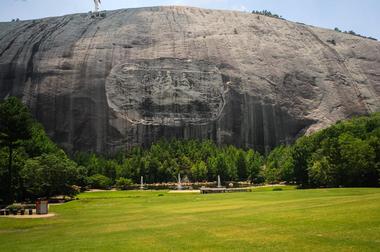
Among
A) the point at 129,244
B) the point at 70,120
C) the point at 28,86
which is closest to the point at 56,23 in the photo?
the point at 28,86

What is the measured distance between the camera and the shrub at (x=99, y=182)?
225 ft

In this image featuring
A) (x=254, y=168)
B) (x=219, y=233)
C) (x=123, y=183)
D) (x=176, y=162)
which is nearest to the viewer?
(x=219, y=233)

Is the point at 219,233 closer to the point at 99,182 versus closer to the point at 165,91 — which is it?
the point at 99,182

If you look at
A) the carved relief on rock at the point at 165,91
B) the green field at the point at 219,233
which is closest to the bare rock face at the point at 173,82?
the carved relief on rock at the point at 165,91

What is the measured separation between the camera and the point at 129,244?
600 inches

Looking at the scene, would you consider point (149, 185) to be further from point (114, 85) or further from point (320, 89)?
point (320, 89)

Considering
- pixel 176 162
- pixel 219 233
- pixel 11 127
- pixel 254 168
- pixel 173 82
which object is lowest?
pixel 219 233

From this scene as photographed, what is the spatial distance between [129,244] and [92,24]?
97253mm

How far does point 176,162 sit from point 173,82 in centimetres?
2178

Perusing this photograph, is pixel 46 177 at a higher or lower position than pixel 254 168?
lower

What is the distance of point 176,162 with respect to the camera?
7831 centimetres

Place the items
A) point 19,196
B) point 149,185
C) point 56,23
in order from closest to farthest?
point 19,196 → point 149,185 → point 56,23

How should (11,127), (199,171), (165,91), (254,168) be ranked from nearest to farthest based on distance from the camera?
(11,127), (199,171), (254,168), (165,91)

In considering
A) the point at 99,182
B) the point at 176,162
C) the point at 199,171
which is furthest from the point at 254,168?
the point at 99,182
